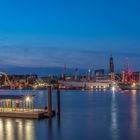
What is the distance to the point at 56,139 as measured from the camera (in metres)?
26.8

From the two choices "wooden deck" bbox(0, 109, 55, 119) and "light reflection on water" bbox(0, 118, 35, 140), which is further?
"wooden deck" bbox(0, 109, 55, 119)

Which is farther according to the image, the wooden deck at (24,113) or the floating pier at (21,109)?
the floating pier at (21,109)

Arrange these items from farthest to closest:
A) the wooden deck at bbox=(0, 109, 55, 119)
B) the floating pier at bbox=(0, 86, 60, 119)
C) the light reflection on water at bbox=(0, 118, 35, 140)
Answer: the floating pier at bbox=(0, 86, 60, 119) → the wooden deck at bbox=(0, 109, 55, 119) → the light reflection on water at bbox=(0, 118, 35, 140)

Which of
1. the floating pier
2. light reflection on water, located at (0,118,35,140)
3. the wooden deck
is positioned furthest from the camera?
the floating pier

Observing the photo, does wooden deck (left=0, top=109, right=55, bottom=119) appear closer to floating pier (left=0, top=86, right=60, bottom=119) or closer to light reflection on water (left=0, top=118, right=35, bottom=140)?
floating pier (left=0, top=86, right=60, bottom=119)

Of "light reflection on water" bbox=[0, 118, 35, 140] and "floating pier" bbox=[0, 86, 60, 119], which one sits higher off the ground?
"floating pier" bbox=[0, 86, 60, 119]

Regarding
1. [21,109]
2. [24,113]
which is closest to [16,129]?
[24,113]

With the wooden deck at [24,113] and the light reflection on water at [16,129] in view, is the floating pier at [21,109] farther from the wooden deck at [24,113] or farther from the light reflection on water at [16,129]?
the light reflection on water at [16,129]

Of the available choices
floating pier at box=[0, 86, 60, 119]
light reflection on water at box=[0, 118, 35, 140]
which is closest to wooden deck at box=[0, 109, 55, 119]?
floating pier at box=[0, 86, 60, 119]

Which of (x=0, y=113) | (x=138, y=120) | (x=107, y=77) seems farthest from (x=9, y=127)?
(x=107, y=77)

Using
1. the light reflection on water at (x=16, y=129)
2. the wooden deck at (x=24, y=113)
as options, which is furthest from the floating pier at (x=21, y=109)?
the light reflection on water at (x=16, y=129)

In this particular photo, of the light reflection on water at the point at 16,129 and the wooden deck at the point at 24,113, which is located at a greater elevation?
the wooden deck at the point at 24,113

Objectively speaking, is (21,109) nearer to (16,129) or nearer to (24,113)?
(24,113)

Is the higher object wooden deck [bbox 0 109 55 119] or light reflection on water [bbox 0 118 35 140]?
wooden deck [bbox 0 109 55 119]
